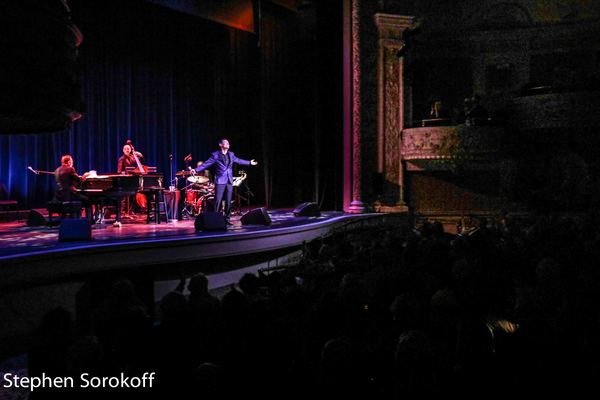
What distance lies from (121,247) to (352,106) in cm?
823

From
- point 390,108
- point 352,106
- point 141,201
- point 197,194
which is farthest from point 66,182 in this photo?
point 390,108

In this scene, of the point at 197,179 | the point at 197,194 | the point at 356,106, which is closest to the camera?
the point at 197,179

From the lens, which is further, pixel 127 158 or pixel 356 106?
pixel 356 106

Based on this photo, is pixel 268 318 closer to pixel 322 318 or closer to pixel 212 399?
pixel 322 318

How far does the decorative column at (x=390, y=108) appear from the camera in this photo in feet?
44.3

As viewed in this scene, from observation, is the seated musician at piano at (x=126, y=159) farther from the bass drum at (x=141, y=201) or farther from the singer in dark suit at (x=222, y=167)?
the singer in dark suit at (x=222, y=167)

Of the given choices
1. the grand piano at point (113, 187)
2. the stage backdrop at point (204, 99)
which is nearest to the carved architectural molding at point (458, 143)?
the stage backdrop at point (204, 99)

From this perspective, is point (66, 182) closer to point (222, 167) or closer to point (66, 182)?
point (66, 182)

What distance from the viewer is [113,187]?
8516 mm

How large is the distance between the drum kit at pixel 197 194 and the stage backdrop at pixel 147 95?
2310 mm

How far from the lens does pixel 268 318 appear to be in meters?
2.36

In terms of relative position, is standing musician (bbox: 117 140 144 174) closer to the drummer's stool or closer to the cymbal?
the cymbal

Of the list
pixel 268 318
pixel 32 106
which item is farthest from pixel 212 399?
pixel 32 106

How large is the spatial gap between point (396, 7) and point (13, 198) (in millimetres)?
9037
